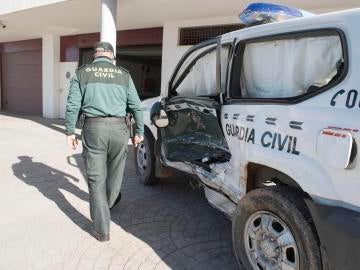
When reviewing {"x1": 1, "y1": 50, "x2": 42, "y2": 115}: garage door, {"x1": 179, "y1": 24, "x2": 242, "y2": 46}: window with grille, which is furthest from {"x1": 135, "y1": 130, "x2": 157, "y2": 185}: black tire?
{"x1": 1, "y1": 50, "x2": 42, "y2": 115}: garage door

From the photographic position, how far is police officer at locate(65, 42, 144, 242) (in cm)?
352

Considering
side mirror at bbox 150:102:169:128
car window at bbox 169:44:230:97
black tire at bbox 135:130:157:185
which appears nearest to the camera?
car window at bbox 169:44:230:97

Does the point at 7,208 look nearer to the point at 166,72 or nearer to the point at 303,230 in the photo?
the point at 303,230

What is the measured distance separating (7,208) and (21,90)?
13.9 meters

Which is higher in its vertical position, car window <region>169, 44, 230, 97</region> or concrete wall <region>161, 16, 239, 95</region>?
concrete wall <region>161, 16, 239, 95</region>

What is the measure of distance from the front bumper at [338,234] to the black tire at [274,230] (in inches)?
3.5

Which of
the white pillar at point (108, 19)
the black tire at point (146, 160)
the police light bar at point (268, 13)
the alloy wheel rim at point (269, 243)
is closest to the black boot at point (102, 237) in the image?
the alloy wheel rim at point (269, 243)

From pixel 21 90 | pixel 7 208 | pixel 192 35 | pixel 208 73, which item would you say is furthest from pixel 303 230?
pixel 21 90

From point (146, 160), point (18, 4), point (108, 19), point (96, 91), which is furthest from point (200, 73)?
point (18, 4)

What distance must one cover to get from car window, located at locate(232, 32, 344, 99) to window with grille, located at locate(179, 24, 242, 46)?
5.60 m

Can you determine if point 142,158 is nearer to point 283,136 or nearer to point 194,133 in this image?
point 194,133

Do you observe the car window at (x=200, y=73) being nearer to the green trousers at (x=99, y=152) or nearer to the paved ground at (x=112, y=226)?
the green trousers at (x=99, y=152)

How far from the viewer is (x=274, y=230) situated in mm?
2574

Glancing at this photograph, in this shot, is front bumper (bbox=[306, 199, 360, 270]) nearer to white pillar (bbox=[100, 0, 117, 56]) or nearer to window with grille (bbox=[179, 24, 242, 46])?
white pillar (bbox=[100, 0, 117, 56])
